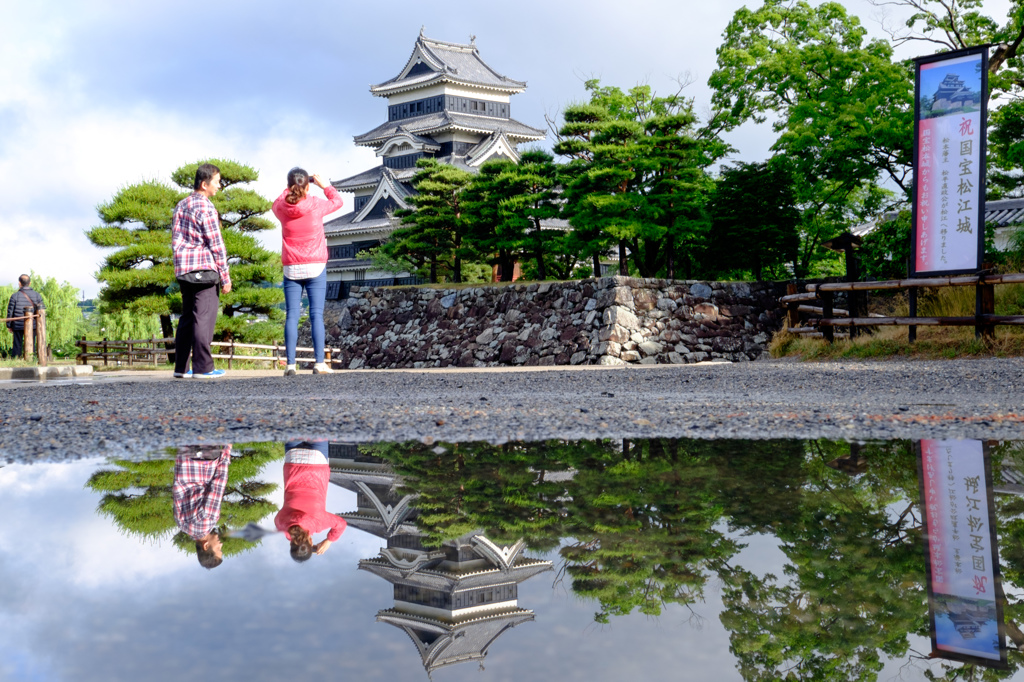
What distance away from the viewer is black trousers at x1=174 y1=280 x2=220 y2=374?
6.33m

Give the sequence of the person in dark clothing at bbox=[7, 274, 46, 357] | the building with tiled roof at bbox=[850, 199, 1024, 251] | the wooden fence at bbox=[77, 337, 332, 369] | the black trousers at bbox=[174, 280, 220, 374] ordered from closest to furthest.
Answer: the black trousers at bbox=[174, 280, 220, 374]
the person in dark clothing at bbox=[7, 274, 46, 357]
the wooden fence at bbox=[77, 337, 332, 369]
the building with tiled roof at bbox=[850, 199, 1024, 251]

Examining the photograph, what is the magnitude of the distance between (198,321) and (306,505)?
4.93 metres

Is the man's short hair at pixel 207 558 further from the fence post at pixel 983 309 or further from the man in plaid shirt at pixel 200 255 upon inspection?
the fence post at pixel 983 309

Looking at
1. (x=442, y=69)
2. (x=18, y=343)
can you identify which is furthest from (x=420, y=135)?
(x=18, y=343)

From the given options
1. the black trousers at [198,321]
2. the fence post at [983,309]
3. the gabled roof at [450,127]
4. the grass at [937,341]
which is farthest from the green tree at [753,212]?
the gabled roof at [450,127]

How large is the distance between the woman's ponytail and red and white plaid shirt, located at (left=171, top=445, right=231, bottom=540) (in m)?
4.49

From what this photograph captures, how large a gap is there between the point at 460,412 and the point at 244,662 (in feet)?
10.2

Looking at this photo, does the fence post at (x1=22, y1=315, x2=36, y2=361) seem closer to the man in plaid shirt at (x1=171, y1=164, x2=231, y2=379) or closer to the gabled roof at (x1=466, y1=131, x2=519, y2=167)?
the man in plaid shirt at (x1=171, y1=164, x2=231, y2=379)

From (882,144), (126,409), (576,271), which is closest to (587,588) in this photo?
(126,409)

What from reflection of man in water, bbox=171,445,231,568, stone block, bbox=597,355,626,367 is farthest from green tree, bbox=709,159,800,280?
reflection of man in water, bbox=171,445,231,568

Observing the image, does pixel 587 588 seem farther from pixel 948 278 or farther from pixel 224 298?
pixel 224 298

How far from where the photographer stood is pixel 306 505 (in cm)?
186

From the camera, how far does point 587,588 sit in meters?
1.25

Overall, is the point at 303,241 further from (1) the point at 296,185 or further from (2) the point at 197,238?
(2) the point at 197,238
